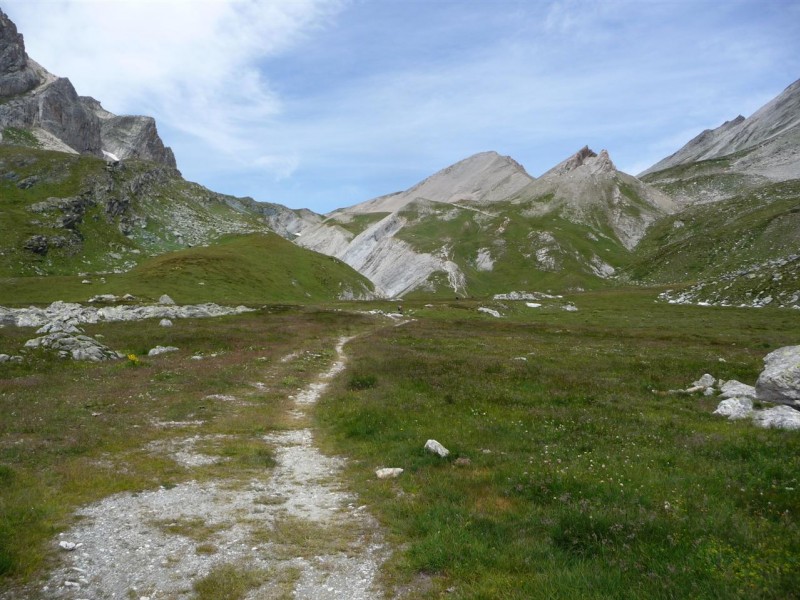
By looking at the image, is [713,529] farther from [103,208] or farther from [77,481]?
[103,208]

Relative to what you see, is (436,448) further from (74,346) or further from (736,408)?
(74,346)

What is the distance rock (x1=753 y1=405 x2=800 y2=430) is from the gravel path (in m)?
14.5

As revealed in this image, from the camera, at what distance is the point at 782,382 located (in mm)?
18703

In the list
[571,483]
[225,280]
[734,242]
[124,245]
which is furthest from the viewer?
[124,245]

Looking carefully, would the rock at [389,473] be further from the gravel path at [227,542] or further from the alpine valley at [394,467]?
the gravel path at [227,542]

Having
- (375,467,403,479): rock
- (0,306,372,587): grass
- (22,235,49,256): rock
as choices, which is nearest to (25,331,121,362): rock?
(0,306,372,587): grass

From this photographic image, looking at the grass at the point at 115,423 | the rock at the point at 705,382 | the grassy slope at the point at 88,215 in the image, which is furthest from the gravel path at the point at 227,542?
the grassy slope at the point at 88,215

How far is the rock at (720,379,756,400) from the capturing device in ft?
67.7

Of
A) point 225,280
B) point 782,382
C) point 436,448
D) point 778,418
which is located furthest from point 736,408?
point 225,280

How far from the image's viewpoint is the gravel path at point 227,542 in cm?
860

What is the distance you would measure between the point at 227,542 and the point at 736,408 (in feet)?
63.6

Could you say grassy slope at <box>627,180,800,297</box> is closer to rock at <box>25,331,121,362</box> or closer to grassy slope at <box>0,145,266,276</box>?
rock at <box>25,331,121,362</box>

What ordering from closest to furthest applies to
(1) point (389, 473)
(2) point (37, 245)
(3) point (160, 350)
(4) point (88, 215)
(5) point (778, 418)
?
(1) point (389, 473)
(5) point (778, 418)
(3) point (160, 350)
(2) point (37, 245)
(4) point (88, 215)

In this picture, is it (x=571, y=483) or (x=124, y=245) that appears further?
(x=124, y=245)
